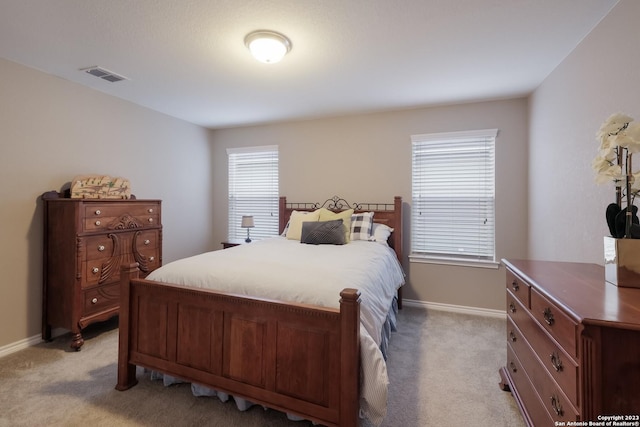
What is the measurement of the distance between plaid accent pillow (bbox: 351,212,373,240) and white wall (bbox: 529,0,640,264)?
1689 mm

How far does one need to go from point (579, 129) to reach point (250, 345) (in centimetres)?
273

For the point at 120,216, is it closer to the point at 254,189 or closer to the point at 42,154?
the point at 42,154

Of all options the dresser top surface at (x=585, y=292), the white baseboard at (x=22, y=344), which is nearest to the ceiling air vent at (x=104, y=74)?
the white baseboard at (x=22, y=344)

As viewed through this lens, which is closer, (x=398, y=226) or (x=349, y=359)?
(x=349, y=359)

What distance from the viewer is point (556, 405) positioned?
120 centimetres

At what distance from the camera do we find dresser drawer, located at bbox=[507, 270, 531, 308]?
1.51 meters

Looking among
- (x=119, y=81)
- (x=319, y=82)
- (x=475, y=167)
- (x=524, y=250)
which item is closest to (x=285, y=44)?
(x=319, y=82)

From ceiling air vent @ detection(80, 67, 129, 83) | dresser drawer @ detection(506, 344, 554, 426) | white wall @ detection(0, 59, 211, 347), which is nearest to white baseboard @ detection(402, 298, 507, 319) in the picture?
dresser drawer @ detection(506, 344, 554, 426)

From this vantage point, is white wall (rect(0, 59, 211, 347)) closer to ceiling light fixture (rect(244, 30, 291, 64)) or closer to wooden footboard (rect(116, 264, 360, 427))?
wooden footboard (rect(116, 264, 360, 427))

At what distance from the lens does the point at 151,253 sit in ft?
10.5

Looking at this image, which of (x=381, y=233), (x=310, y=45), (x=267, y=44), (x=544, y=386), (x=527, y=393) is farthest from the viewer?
(x=381, y=233)

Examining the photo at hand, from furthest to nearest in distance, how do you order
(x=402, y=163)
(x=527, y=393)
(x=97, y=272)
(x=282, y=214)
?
(x=282, y=214) → (x=402, y=163) → (x=97, y=272) → (x=527, y=393)

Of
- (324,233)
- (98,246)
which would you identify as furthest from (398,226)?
(98,246)

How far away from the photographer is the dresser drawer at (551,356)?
1.06m
